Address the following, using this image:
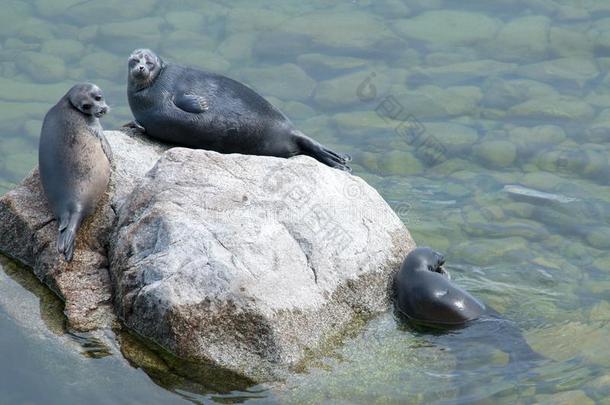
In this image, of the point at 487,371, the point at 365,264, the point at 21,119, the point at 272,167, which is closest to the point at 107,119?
the point at 21,119

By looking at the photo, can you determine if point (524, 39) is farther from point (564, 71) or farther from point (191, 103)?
point (191, 103)

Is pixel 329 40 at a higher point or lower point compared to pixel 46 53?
higher

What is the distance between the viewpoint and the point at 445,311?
715 centimetres

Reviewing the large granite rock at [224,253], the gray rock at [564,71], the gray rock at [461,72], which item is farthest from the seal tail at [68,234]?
the gray rock at [564,71]

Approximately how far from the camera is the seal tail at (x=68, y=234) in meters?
7.06

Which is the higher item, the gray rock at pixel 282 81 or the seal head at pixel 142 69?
the seal head at pixel 142 69

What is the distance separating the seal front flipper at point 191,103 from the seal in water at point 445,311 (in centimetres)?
211

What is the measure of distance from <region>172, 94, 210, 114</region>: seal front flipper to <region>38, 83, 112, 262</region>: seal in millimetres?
698

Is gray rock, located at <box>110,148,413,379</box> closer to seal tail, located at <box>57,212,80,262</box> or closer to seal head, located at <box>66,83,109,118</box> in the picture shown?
seal tail, located at <box>57,212,80,262</box>

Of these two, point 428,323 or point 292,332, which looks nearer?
point 292,332

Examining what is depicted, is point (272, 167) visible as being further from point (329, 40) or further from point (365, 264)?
point (329, 40)

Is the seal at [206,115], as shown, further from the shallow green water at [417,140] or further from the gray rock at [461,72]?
the gray rock at [461,72]

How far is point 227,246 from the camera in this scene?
263 inches

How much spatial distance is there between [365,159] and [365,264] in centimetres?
332
